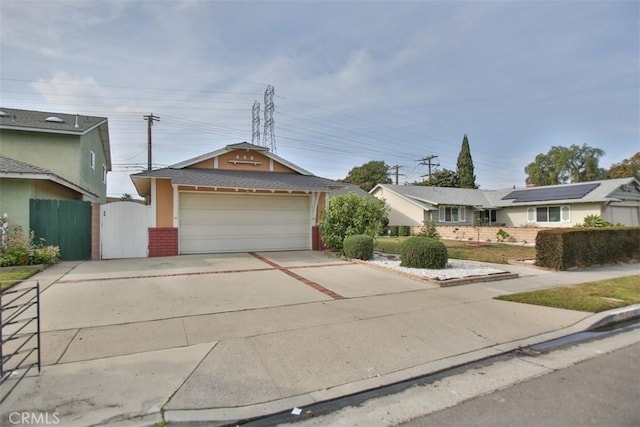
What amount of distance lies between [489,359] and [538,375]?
58 centimetres

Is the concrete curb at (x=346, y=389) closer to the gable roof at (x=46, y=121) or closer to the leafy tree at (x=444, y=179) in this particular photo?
the gable roof at (x=46, y=121)

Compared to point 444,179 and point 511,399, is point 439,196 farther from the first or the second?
point 511,399

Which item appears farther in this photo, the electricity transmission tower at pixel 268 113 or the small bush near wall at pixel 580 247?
the electricity transmission tower at pixel 268 113

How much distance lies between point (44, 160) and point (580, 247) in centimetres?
2267

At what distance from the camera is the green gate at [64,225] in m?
11.0

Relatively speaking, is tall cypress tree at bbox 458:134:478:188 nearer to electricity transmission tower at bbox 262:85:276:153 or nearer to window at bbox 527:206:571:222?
window at bbox 527:206:571:222

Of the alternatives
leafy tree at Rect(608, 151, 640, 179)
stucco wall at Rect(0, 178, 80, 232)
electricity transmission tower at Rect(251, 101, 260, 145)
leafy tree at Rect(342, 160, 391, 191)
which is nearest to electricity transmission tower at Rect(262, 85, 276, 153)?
electricity transmission tower at Rect(251, 101, 260, 145)

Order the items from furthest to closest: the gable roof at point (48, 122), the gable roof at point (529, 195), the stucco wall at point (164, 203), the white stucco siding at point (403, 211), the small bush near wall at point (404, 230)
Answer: the white stucco siding at point (403, 211) < the small bush near wall at point (404, 230) < the gable roof at point (529, 195) < the gable roof at point (48, 122) < the stucco wall at point (164, 203)

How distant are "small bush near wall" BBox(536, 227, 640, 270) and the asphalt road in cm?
836

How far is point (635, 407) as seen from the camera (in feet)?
10.6

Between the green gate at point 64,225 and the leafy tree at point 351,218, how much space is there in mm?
8669

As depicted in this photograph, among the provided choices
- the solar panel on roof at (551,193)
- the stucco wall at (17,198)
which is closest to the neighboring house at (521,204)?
the solar panel on roof at (551,193)

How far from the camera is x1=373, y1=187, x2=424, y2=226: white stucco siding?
3041 cm

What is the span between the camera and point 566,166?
2122 inches
